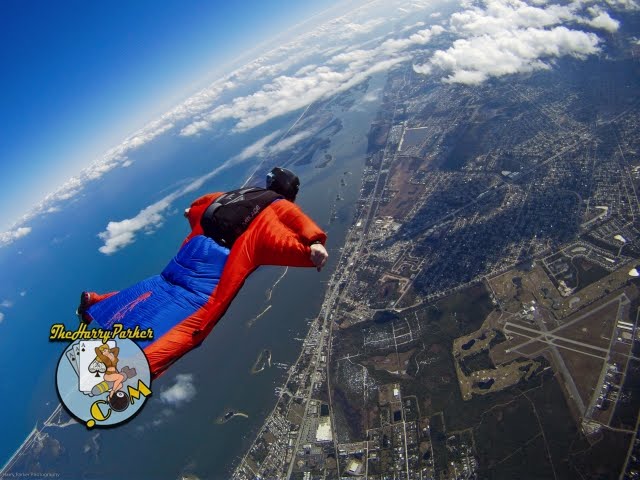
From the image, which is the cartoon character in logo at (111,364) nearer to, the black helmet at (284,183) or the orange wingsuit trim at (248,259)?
the orange wingsuit trim at (248,259)

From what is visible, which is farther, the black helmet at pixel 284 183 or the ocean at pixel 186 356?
the ocean at pixel 186 356

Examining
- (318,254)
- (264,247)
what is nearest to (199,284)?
(264,247)

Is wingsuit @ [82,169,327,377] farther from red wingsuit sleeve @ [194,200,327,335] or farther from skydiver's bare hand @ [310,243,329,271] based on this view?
skydiver's bare hand @ [310,243,329,271]

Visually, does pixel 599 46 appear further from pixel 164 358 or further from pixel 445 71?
pixel 164 358

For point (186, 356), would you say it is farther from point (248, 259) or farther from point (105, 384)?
point (248, 259)

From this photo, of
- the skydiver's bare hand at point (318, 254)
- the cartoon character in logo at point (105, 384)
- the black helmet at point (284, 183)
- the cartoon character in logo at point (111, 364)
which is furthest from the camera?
the black helmet at point (284, 183)

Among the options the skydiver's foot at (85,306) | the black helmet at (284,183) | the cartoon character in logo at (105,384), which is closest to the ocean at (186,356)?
the skydiver's foot at (85,306)

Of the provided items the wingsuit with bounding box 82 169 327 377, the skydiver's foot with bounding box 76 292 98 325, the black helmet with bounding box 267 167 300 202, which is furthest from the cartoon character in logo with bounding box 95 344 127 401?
the black helmet with bounding box 267 167 300 202
